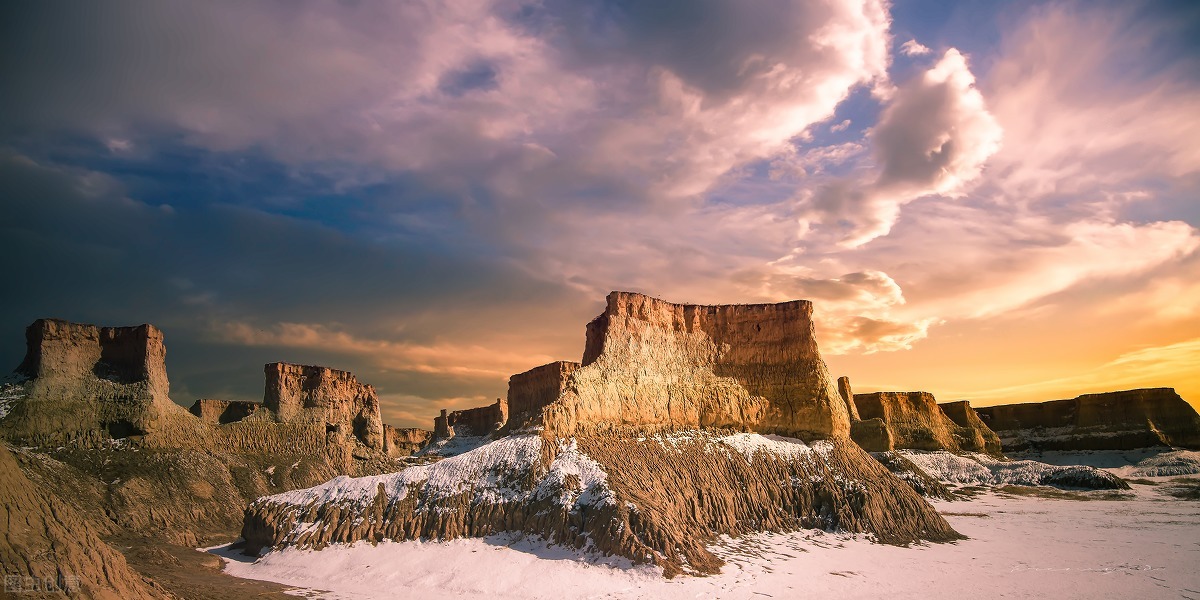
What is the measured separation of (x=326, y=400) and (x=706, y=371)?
39.0 meters

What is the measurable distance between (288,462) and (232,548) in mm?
22334

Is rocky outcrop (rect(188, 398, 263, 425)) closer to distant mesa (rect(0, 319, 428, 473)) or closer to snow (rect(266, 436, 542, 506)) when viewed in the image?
distant mesa (rect(0, 319, 428, 473))

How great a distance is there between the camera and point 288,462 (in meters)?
52.9

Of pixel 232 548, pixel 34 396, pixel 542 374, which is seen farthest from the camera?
pixel 542 374

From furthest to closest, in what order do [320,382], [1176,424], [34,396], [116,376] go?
[1176,424] < [320,382] < [116,376] < [34,396]

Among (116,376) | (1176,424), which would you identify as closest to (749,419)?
(116,376)

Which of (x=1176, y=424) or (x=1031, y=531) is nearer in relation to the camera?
(x=1031, y=531)

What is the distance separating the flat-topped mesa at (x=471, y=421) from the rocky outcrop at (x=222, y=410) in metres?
38.9

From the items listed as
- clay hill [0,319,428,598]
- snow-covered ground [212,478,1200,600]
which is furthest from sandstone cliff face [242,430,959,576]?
clay hill [0,319,428,598]

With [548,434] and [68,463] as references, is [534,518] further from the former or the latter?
[68,463]

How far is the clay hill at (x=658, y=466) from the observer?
29.0m

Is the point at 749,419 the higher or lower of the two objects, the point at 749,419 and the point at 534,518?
the higher

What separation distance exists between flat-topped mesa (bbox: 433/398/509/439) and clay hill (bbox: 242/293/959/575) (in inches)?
1650

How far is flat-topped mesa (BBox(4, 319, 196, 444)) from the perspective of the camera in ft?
134
